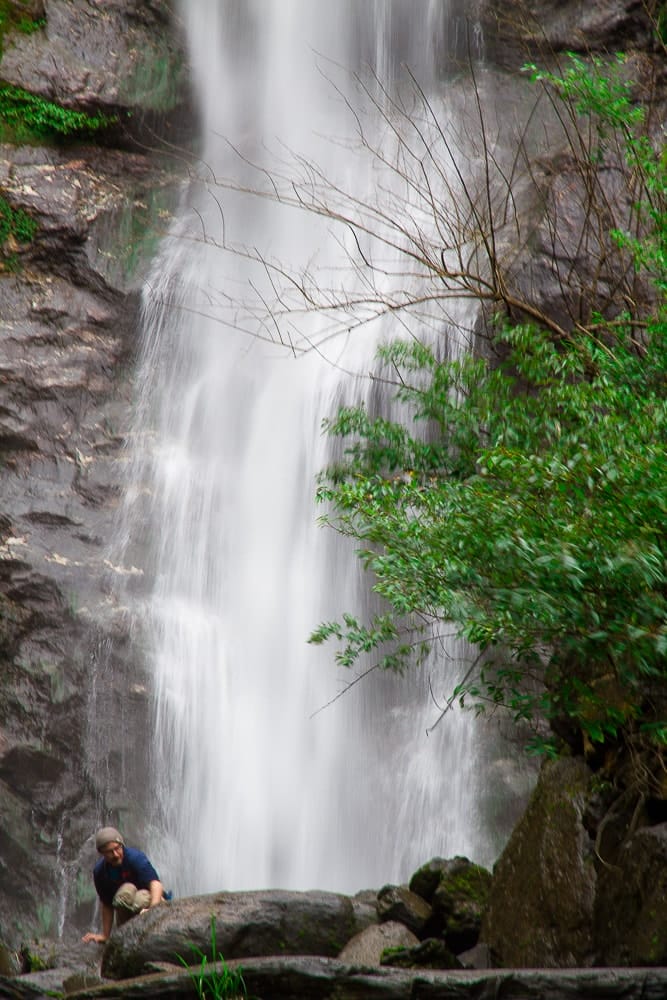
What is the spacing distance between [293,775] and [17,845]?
311 centimetres

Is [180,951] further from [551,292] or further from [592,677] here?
[551,292]

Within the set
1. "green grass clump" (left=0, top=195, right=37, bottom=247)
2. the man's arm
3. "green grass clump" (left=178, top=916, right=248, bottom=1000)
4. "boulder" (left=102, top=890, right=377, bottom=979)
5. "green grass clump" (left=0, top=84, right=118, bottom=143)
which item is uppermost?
"green grass clump" (left=0, top=84, right=118, bottom=143)

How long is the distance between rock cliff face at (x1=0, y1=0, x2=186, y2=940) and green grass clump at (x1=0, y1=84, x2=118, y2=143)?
0.13m

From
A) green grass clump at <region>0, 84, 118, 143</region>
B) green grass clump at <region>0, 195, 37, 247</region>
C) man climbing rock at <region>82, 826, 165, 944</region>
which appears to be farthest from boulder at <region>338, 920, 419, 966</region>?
green grass clump at <region>0, 84, 118, 143</region>

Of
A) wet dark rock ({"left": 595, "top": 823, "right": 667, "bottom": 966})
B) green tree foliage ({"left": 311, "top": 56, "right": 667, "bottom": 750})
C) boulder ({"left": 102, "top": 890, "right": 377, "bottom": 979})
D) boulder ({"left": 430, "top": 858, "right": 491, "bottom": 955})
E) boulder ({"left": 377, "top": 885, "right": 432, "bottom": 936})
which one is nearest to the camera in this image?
green tree foliage ({"left": 311, "top": 56, "right": 667, "bottom": 750})

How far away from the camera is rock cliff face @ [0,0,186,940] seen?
11219 mm

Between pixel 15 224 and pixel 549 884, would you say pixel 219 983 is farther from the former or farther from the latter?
pixel 15 224

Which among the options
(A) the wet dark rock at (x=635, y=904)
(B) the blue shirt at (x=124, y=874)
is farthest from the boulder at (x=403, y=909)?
(A) the wet dark rock at (x=635, y=904)

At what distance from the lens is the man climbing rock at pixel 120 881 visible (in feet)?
24.9

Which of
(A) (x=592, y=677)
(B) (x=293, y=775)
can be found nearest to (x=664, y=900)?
(A) (x=592, y=677)

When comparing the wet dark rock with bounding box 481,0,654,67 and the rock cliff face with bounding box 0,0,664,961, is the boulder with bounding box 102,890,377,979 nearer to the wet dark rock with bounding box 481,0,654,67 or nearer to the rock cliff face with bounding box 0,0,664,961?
the rock cliff face with bounding box 0,0,664,961

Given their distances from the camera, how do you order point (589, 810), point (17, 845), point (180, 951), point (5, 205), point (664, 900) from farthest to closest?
point (5, 205) < point (17, 845) < point (180, 951) < point (589, 810) < point (664, 900)

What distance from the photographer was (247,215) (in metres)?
16.3

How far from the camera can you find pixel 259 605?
12586 millimetres
